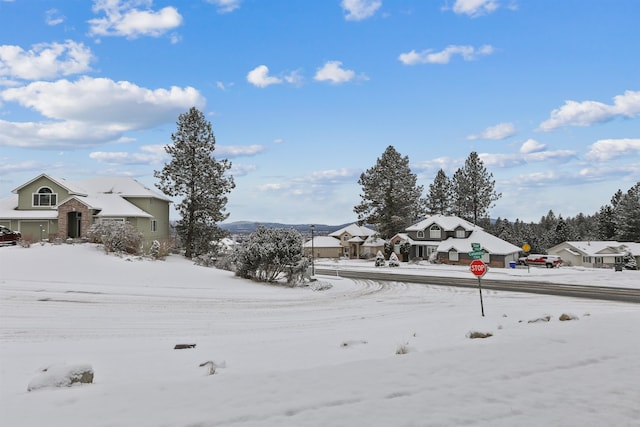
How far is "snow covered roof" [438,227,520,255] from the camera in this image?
5956 cm

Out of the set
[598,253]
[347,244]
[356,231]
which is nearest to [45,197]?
[347,244]

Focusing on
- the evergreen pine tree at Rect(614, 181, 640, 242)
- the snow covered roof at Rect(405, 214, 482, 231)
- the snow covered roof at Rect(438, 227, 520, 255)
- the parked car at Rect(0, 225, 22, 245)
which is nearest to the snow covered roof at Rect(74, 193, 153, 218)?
the parked car at Rect(0, 225, 22, 245)

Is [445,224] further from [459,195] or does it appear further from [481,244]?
[459,195]

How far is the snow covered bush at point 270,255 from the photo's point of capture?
106ft

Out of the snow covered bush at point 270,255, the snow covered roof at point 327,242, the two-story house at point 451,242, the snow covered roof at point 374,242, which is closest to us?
the snow covered bush at point 270,255

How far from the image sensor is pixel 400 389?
7344 mm

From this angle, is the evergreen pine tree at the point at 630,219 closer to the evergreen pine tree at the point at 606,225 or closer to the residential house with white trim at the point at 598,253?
the evergreen pine tree at the point at 606,225

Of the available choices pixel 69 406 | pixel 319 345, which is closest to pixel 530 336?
Result: pixel 319 345

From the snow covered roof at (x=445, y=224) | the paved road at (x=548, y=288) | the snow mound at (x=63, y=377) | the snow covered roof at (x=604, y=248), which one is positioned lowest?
the paved road at (x=548, y=288)

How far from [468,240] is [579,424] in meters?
61.8

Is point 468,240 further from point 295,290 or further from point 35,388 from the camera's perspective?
point 35,388

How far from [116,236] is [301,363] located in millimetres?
27847

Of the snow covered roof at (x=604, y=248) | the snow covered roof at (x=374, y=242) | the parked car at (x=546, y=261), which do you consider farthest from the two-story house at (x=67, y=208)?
the snow covered roof at (x=604, y=248)

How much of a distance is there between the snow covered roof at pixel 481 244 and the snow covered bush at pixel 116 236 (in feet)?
146
